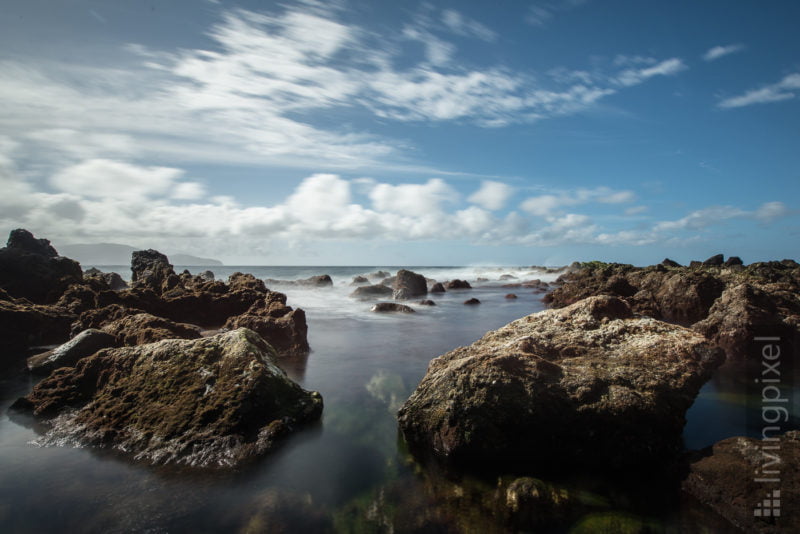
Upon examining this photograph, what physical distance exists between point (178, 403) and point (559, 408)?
6447 millimetres

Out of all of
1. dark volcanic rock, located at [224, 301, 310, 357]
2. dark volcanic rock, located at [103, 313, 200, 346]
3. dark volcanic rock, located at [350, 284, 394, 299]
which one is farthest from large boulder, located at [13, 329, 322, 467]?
dark volcanic rock, located at [350, 284, 394, 299]

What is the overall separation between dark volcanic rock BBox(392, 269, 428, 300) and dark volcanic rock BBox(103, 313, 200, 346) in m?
23.7

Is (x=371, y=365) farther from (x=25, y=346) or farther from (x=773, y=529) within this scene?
(x=25, y=346)

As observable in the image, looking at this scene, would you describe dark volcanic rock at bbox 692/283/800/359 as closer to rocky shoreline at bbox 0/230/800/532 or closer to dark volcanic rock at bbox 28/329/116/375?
Result: rocky shoreline at bbox 0/230/800/532

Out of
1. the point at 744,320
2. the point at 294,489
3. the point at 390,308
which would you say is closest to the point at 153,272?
the point at 390,308

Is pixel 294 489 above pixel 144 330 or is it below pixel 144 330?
below

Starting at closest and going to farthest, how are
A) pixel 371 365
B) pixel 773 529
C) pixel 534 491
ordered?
pixel 773 529 → pixel 534 491 → pixel 371 365

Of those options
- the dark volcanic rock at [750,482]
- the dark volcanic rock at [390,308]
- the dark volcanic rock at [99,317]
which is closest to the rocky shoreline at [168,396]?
the dark volcanic rock at [99,317]

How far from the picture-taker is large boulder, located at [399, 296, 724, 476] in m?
5.93

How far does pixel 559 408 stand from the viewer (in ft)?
20.0

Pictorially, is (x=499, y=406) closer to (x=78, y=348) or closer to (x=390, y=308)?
(x=78, y=348)

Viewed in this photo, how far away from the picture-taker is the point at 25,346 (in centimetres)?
1301

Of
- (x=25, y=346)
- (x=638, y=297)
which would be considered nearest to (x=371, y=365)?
(x=25, y=346)

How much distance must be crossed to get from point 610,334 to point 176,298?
620 inches
